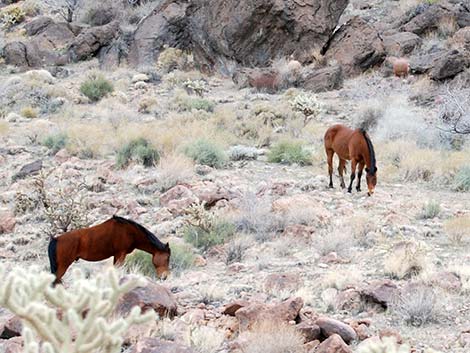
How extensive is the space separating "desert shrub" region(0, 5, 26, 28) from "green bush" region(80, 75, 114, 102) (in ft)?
50.2

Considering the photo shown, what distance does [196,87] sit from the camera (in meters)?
24.5

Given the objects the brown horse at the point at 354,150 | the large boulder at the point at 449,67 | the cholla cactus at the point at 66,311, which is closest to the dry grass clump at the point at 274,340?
the cholla cactus at the point at 66,311

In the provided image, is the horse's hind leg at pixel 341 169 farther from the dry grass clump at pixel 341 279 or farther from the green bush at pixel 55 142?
the green bush at pixel 55 142

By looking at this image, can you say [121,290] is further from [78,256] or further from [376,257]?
[376,257]

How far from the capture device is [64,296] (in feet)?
10.3

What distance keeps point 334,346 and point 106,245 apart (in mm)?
3225

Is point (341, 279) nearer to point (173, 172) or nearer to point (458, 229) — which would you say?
point (458, 229)

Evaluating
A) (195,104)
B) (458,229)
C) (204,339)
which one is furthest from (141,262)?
(195,104)

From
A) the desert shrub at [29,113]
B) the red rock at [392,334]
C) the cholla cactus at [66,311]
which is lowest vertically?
the desert shrub at [29,113]

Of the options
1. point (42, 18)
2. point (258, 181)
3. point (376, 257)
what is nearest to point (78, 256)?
point (376, 257)

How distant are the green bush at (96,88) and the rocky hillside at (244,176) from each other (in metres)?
0.07

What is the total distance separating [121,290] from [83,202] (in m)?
8.41

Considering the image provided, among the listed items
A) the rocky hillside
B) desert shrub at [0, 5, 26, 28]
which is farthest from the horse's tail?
desert shrub at [0, 5, 26, 28]

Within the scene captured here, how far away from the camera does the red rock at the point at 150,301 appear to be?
21.0 ft
